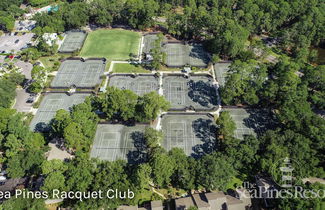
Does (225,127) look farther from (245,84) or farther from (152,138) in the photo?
(152,138)

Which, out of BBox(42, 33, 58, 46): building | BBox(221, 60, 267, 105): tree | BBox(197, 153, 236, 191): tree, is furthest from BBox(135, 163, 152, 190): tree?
BBox(42, 33, 58, 46): building

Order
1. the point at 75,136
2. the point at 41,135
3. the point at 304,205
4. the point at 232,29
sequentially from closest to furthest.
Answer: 1. the point at 304,205
2. the point at 75,136
3. the point at 41,135
4. the point at 232,29

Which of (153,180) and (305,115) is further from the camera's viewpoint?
(305,115)

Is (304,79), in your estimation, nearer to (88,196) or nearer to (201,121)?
(201,121)

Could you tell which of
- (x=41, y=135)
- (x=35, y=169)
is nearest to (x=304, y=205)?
(x=35, y=169)

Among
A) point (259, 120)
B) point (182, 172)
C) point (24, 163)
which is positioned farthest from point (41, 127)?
point (259, 120)

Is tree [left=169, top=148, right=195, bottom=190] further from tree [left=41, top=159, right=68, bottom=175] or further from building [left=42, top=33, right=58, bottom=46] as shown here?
building [left=42, top=33, right=58, bottom=46]
